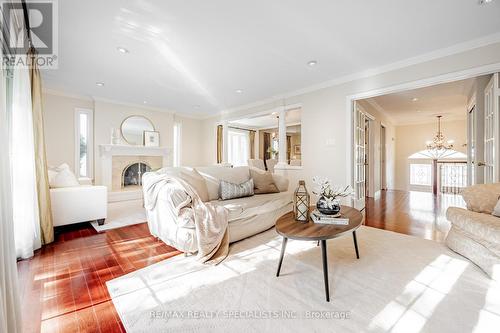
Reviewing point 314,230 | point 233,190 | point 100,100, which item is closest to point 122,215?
point 233,190

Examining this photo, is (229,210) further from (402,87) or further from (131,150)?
(131,150)

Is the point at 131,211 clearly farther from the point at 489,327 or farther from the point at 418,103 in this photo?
the point at 418,103

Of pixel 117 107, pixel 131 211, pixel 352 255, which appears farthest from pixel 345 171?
Answer: pixel 117 107

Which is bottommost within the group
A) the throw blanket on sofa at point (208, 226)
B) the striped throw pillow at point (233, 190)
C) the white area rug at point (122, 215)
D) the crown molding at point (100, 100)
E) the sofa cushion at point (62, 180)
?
the white area rug at point (122, 215)

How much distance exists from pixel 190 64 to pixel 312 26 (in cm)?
182

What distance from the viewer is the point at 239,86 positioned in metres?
4.24

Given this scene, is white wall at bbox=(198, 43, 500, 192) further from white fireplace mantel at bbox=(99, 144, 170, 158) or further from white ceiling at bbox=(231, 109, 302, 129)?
white fireplace mantel at bbox=(99, 144, 170, 158)

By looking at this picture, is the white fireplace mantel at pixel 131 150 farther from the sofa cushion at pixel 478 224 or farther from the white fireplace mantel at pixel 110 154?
the sofa cushion at pixel 478 224

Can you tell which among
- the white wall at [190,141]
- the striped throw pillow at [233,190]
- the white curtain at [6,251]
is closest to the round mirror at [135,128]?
the white wall at [190,141]

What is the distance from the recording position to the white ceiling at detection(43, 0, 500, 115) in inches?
80.3

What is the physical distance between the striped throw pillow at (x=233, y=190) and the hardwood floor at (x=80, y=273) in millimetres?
1003

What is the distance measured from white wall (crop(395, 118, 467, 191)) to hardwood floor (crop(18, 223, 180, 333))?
27.5 ft

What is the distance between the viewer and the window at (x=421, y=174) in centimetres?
724

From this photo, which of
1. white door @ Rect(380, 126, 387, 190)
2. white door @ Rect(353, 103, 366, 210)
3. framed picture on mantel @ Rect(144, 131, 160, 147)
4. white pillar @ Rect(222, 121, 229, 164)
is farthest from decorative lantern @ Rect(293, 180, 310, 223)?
white door @ Rect(380, 126, 387, 190)
